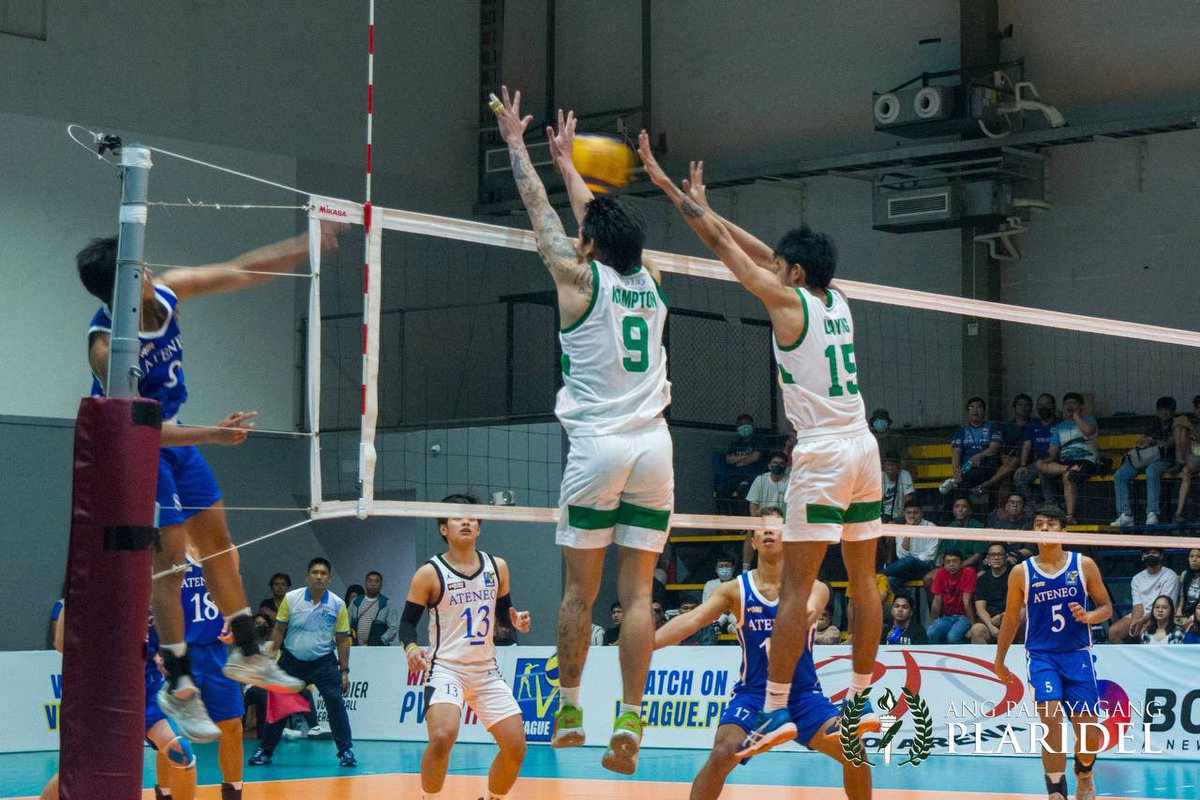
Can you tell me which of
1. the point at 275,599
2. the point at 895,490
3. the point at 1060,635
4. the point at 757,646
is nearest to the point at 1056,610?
the point at 1060,635

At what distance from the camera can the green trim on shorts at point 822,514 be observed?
769cm

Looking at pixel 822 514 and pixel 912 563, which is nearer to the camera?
pixel 822 514

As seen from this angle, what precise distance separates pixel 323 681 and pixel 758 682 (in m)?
8.22

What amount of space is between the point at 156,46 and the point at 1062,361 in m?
13.2

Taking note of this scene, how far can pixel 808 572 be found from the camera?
25.5 feet

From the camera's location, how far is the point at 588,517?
695 cm

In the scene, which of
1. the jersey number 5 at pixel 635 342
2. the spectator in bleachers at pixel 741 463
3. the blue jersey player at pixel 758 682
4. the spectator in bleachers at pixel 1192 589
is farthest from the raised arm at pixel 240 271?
the spectator in bleachers at pixel 741 463

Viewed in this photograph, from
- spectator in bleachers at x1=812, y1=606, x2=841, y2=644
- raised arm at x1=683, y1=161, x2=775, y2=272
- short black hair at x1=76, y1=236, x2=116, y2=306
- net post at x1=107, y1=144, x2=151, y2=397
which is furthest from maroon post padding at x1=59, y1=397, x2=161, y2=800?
spectator in bleachers at x1=812, y1=606, x2=841, y2=644

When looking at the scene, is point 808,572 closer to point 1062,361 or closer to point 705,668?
point 705,668

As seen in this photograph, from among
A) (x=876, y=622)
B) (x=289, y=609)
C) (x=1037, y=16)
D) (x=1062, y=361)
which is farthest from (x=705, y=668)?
(x=1037, y=16)

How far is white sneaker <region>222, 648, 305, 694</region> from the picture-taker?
7.34 metres

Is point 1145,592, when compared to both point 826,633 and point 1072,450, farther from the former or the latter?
point 826,633

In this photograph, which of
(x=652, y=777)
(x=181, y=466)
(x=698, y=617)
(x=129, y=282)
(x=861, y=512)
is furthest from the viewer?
(x=652, y=777)

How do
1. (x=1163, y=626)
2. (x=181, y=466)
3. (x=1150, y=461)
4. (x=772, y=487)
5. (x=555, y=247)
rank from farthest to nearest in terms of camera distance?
(x=772, y=487)
(x=1150, y=461)
(x=1163, y=626)
(x=181, y=466)
(x=555, y=247)
